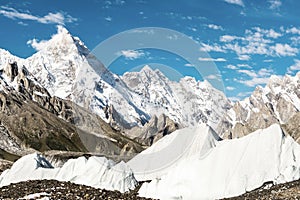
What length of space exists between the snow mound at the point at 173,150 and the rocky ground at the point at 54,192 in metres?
16.1

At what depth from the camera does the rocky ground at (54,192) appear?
35.0 m

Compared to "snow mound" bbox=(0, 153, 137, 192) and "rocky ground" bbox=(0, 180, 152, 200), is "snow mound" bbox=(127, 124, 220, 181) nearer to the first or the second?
"snow mound" bbox=(0, 153, 137, 192)

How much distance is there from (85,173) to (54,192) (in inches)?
645

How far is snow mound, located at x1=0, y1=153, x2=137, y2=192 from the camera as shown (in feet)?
164

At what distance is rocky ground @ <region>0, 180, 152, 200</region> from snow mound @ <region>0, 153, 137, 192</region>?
8.08 meters

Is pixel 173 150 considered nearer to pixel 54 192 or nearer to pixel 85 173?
pixel 85 173

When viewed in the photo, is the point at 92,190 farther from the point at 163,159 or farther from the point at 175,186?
the point at 163,159

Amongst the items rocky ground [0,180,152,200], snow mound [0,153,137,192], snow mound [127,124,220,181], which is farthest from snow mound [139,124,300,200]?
snow mound [127,124,220,181]

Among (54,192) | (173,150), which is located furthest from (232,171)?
(54,192)

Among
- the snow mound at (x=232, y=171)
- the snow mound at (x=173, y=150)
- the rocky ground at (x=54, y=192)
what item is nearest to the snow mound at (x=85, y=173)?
the snow mound at (x=173, y=150)

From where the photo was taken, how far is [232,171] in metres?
44.0

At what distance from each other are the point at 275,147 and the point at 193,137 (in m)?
12.0

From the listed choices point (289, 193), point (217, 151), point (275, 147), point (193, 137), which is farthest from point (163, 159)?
point (289, 193)

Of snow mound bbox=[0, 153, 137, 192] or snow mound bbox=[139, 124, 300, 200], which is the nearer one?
snow mound bbox=[139, 124, 300, 200]
